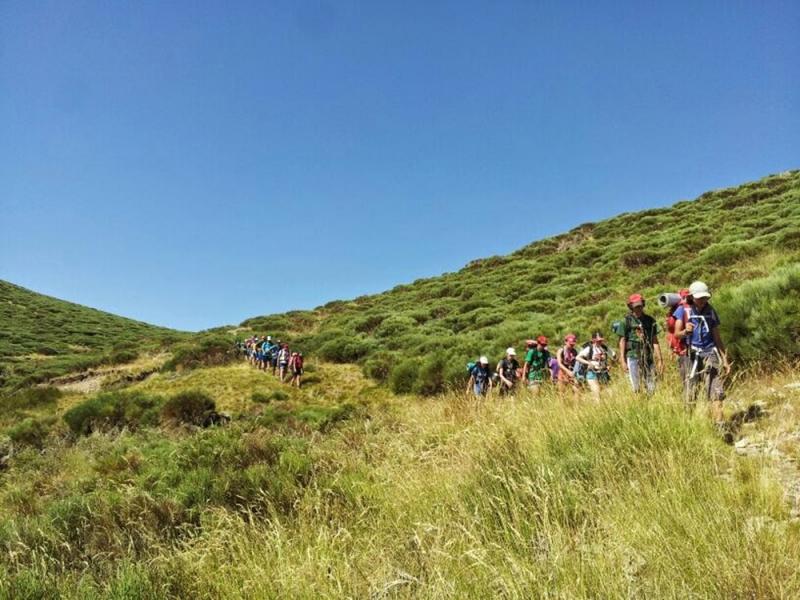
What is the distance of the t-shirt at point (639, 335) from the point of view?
8.60 meters

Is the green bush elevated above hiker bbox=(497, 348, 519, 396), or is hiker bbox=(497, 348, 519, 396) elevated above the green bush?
hiker bbox=(497, 348, 519, 396)

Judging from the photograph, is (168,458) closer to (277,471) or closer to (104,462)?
(104,462)

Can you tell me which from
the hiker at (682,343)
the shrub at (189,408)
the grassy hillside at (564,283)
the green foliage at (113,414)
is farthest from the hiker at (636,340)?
the green foliage at (113,414)

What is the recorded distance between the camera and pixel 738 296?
32.1 feet

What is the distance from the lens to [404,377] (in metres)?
21.1

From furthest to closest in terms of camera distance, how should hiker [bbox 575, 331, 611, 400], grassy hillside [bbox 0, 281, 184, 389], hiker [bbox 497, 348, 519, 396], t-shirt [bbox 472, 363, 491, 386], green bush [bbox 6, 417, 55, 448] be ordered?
grassy hillside [bbox 0, 281, 184, 389]
green bush [bbox 6, 417, 55, 448]
t-shirt [bbox 472, 363, 491, 386]
hiker [bbox 497, 348, 519, 396]
hiker [bbox 575, 331, 611, 400]

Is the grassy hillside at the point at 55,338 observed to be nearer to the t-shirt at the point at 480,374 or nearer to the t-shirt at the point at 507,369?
the t-shirt at the point at 480,374

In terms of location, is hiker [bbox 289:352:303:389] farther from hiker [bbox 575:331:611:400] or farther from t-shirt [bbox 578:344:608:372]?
t-shirt [bbox 578:344:608:372]

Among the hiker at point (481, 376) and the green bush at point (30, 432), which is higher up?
the hiker at point (481, 376)

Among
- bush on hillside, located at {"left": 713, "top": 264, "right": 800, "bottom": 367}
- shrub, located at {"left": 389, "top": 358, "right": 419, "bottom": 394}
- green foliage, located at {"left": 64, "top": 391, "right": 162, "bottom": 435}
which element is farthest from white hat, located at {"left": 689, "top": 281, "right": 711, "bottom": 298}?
green foliage, located at {"left": 64, "top": 391, "right": 162, "bottom": 435}

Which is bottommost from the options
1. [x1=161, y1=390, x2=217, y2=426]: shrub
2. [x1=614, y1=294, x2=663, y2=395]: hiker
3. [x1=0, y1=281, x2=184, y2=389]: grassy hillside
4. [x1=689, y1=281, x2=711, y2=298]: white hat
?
[x1=161, y1=390, x2=217, y2=426]: shrub

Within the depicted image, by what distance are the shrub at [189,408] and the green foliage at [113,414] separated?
46cm

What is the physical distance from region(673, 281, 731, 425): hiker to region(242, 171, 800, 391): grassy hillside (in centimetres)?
299

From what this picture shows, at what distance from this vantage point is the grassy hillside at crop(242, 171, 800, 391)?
64.0 ft
